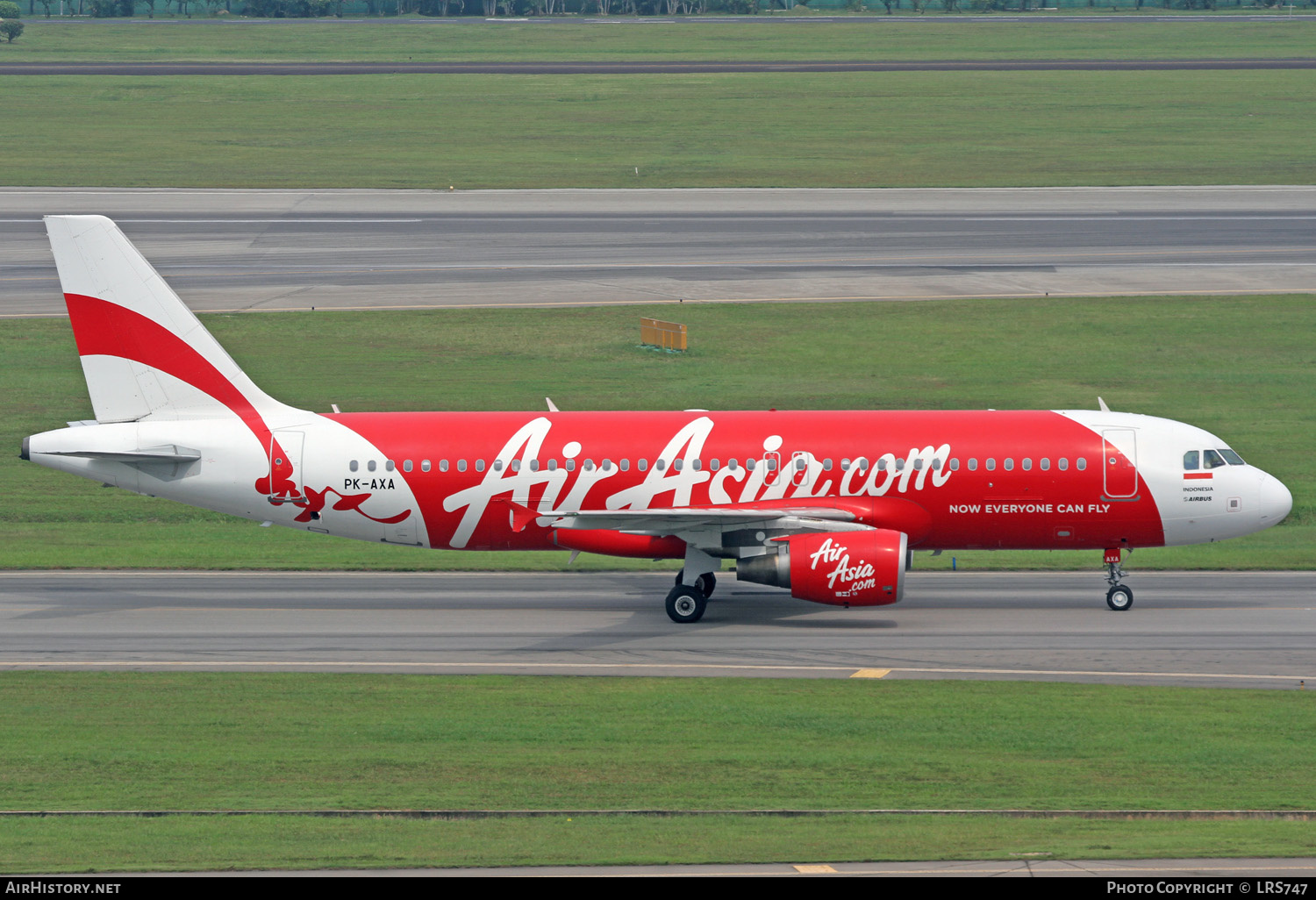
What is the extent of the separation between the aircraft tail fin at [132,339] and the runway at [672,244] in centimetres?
3373

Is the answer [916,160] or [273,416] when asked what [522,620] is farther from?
[916,160]

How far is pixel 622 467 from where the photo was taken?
38.3 meters

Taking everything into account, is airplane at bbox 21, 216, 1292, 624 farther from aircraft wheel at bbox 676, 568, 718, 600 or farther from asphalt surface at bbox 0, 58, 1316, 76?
asphalt surface at bbox 0, 58, 1316, 76

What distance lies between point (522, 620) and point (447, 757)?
441 inches

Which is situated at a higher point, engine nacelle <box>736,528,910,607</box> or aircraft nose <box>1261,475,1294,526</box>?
aircraft nose <box>1261,475,1294,526</box>

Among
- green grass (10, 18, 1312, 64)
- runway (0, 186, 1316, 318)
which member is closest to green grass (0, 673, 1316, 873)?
runway (0, 186, 1316, 318)

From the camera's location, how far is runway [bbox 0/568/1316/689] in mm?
33938

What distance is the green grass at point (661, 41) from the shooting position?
489 ft

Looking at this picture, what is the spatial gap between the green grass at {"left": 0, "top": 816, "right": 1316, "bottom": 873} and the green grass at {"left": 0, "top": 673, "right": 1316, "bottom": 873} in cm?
6

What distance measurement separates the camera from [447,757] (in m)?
27.2

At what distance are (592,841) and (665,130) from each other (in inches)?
3791

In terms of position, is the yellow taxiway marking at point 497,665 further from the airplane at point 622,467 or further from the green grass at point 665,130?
the green grass at point 665,130

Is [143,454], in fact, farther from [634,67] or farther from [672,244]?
[634,67]

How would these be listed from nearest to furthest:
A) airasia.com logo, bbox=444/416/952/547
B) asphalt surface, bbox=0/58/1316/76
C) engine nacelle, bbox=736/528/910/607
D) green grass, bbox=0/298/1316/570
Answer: engine nacelle, bbox=736/528/910/607, airasia.com logo, bbox=444/416/952/547, green grass, bbox=0/298/1316/570, asphalt surface, bbox=0/58/1316/76
